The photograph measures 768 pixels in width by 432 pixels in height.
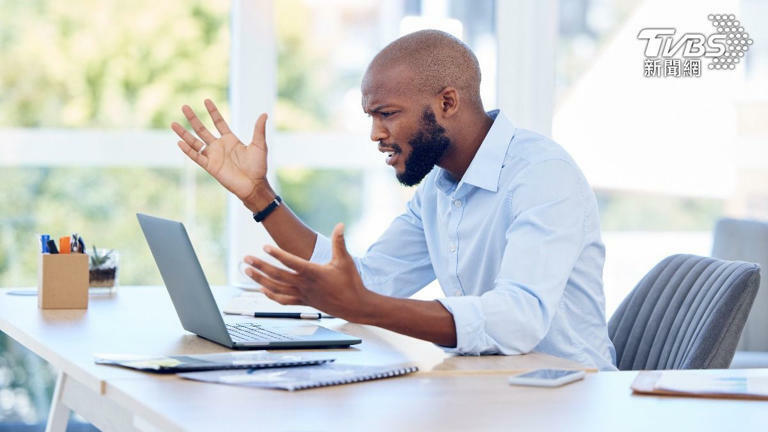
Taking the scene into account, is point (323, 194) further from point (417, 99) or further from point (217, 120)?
point (417, 99)

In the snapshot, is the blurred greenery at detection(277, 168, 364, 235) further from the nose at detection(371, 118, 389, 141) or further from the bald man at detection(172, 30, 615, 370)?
the nose at detection(371, 118, 389, 141)

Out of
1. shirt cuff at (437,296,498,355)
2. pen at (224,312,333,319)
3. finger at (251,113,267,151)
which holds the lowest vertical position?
pen at (224,312,333,319)

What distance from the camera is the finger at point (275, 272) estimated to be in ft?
5.09

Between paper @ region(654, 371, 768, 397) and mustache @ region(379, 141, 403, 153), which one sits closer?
paper @ region(654, 371, 768, 397)

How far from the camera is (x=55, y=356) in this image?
1722 mm

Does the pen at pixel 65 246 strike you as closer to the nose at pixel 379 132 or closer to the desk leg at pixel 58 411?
the desk leg at pixel 58 411

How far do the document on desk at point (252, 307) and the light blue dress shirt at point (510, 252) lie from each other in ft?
0.50

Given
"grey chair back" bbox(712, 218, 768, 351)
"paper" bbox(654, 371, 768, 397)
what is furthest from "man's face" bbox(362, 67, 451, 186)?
"grey chair back" bbox(712, 218, 768, 351)

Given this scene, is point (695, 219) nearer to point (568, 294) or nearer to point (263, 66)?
point (263, 66)

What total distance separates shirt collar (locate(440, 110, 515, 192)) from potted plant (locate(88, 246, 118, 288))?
2.94 feet

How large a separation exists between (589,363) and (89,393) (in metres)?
0.99

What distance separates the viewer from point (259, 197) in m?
2.35

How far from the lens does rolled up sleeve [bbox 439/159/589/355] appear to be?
178 cm

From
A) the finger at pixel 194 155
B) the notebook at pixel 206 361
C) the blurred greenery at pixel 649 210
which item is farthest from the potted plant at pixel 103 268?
the blurred greenery at pixel 649 210
